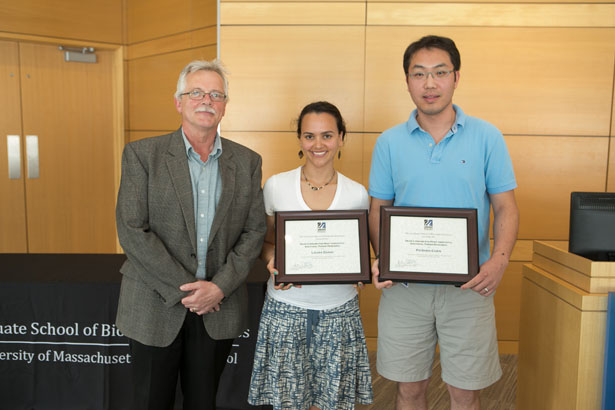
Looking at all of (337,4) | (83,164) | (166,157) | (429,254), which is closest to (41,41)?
(83,164)

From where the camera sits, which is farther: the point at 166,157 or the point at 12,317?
the point at 12,317

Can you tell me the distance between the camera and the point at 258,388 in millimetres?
1998

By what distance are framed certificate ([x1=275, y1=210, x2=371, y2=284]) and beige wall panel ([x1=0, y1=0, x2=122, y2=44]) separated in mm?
4483

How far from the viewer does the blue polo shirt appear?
1975 mm

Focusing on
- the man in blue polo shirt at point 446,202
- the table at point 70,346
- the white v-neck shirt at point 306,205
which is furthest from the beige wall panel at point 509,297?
the white v-neck shirt at point 306,205

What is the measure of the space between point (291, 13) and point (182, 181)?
2.41 m

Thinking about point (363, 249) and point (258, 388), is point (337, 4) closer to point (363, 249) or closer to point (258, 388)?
point (363, 249)

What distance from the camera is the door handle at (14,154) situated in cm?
506

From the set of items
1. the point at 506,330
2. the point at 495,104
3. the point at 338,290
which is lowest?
the point at 506,330

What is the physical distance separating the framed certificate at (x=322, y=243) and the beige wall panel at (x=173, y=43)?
343 cm

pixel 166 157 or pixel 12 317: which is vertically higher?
pixel 166 157

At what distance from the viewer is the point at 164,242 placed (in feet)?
6.03

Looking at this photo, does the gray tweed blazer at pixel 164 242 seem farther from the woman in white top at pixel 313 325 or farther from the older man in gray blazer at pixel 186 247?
the woman in white top at pixel 313 325

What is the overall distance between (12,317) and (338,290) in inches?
71.7
